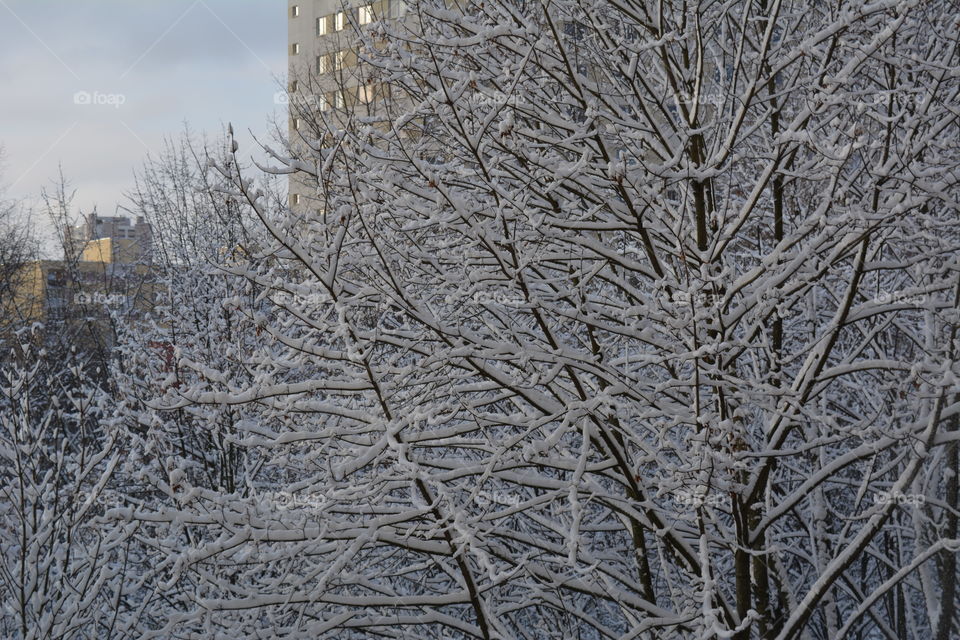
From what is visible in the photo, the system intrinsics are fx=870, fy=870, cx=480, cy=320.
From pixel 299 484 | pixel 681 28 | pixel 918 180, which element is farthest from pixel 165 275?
pixel 918 180

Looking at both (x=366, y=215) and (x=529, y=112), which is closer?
(x=366, y=215)

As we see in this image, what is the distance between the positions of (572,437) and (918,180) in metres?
3.59

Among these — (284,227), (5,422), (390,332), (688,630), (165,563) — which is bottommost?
(688,630)

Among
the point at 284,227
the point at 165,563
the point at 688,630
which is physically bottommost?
the point at 688,630

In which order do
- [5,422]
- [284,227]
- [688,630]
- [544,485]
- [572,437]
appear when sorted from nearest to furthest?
[284,227] < [544,485] < [688,630] < [5,422] < [572,437]

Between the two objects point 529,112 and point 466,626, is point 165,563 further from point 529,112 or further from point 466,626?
point 529,112

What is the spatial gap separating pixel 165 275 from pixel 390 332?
1067 cm

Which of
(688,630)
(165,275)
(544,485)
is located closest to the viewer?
(544,485)

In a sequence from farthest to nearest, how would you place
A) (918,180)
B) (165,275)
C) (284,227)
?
1. (165,275)
2. (918,180)
3. (284,227)

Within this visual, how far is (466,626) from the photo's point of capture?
4.79 m

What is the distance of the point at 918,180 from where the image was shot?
408 cm

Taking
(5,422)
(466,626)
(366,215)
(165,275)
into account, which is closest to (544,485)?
(466,626)

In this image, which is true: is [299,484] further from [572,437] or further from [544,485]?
[572,437]

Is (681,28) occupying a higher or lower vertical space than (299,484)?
higher
